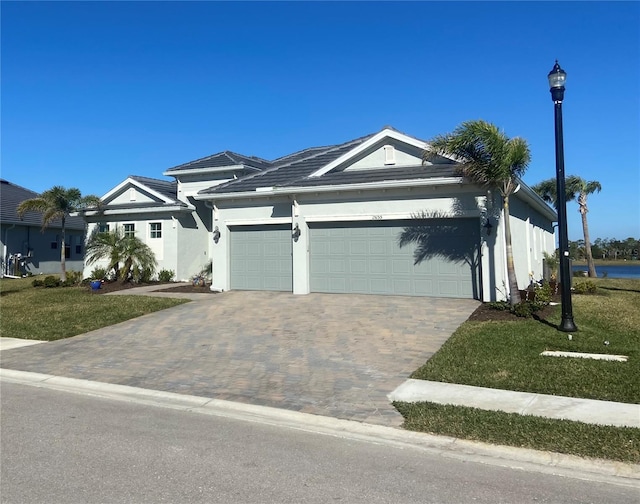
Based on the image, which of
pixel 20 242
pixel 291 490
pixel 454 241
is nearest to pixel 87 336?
pixel 291 490

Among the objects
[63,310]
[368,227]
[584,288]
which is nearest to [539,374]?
A: [368,227]

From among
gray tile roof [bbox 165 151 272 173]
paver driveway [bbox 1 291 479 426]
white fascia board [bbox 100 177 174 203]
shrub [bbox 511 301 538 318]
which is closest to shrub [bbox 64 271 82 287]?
white fascia board [bbox 100 177 174 203]

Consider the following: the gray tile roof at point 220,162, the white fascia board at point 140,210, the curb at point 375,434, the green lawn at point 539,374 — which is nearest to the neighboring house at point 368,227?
the green lawn at point 539,374

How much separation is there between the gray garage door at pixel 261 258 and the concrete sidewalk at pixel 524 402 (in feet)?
34.3

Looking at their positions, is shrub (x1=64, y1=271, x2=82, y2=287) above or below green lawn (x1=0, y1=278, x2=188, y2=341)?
above

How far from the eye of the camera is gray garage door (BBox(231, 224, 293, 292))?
685 inches

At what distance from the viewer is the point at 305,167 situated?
19.4 m

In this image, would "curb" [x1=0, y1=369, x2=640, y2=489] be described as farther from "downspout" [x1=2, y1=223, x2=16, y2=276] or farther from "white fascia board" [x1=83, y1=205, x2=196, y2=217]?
"downspout" [x1=2, y1=223, x2=16, y2=276]

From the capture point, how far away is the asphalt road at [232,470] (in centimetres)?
396

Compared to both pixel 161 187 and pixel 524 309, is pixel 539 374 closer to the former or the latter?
pixel 524 309

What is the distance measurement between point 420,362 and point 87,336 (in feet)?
26.5

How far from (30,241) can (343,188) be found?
22.8 metres

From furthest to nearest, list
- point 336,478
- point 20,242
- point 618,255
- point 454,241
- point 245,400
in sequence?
point 618,255 → point 20,242 → point 454,241 → point 245,400 → point 336,478

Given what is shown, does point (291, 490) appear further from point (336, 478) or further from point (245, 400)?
point (245, 400)
